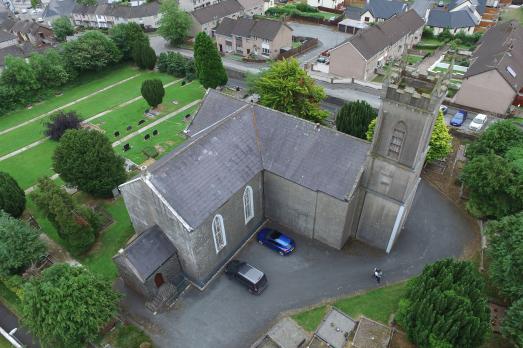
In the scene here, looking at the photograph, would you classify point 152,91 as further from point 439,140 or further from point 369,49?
point 439,140

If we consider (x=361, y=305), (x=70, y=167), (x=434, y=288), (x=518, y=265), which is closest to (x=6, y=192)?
(x=70, y=167)

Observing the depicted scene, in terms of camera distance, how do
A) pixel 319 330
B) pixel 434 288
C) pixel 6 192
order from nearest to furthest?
pixel 434 288 → pixel 319 330 → pixel 6 192

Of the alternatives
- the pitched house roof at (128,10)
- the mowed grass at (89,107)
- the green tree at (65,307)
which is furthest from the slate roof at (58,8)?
the green tree at (65,307)

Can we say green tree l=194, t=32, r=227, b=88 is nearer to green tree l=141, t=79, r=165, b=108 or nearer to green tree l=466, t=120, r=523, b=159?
green tree l=141, t=79, r=165, b=108

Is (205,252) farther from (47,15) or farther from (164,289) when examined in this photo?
(47,15)

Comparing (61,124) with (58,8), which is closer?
(61,124)

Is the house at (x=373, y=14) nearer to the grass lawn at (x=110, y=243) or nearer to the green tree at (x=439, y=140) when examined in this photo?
the green tree at (x=439, y=140)

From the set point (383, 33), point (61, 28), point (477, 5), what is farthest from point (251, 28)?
point (477, 5)
